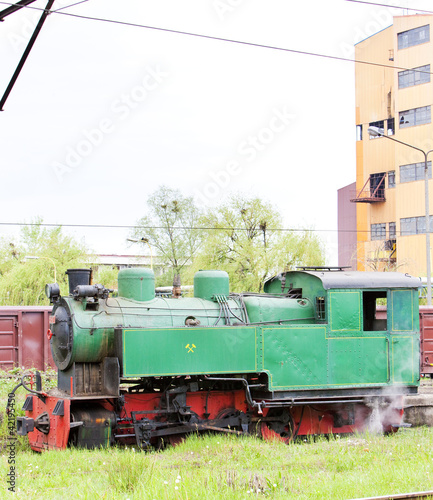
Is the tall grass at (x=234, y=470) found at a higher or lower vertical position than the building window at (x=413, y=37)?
lower

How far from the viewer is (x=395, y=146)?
4069 centimetres

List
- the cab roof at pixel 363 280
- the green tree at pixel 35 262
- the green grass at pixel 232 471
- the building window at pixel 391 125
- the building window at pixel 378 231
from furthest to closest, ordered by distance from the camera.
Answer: the building window at pixel 378 231 < the building window at pixel 391 125 < the green tree at pixel 35 262 < the cab roof at pixel 363 280 < the green grass at pixel 232 471

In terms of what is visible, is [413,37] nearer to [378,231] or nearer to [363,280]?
[378,231]

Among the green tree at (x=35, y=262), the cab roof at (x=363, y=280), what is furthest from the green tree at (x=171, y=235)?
the cab roof at (x=363, y=280)

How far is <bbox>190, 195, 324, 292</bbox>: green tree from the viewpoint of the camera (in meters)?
31.1

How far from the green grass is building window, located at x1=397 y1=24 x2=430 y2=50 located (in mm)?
33685

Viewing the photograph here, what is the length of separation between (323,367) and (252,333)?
133cm

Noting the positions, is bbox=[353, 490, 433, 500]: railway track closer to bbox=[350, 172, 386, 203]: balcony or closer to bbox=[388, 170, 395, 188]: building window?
bbox=[350, 172, 386, 203]: balcony

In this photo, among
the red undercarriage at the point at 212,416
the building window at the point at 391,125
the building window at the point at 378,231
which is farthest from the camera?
the building window at the point at 378,231

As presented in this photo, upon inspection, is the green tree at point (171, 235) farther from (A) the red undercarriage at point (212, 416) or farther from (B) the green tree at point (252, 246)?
(A) the red undercarriage at point (212, 416)

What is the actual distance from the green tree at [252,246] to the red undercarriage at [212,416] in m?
19.5

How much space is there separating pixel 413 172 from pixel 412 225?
329cm

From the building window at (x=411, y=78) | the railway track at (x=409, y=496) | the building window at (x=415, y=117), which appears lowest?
the railway track at (x=409, y=496)

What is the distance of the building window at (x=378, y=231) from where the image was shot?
42.6 m
